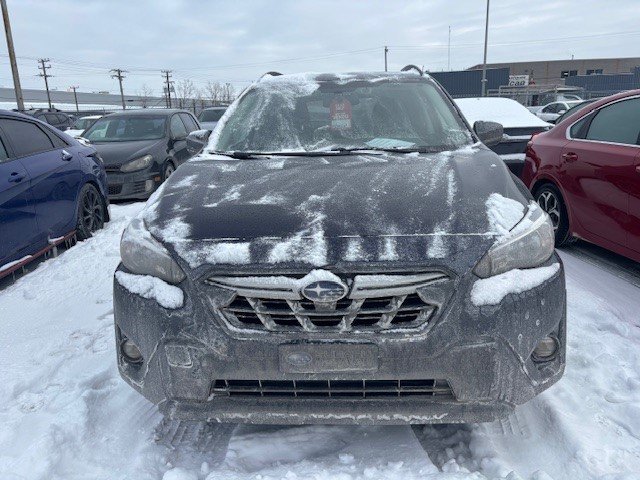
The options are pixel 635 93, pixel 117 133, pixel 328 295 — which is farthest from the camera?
pixel 117 133

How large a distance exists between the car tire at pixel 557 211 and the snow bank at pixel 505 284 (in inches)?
130

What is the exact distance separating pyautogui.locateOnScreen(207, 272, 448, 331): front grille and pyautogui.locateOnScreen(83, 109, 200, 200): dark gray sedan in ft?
23.5

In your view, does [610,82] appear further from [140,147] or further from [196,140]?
[196,140]

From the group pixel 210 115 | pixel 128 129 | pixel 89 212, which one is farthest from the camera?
pixel 210 115

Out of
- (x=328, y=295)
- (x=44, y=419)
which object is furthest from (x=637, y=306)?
(x=44, y=419)

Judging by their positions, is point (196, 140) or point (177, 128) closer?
point (196, 140)

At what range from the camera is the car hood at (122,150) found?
8.61 m

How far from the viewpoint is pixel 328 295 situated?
198 cm

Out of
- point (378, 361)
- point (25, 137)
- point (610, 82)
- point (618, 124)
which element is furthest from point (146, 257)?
point (610, 82)

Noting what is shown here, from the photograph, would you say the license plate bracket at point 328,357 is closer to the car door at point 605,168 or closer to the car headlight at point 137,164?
the car door at point 605,168

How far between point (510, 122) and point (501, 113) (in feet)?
2.30

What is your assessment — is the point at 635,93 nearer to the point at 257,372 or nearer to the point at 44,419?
the point at 257,372

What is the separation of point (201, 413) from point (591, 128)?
4450 millimetres

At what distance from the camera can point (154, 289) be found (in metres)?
2.17
